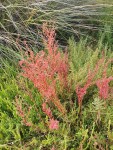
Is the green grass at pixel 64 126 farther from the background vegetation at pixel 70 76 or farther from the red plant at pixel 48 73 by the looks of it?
the red plant at pixel 48 73

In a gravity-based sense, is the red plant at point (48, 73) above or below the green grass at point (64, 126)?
above

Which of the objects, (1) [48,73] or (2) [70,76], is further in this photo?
(2) [70,76]

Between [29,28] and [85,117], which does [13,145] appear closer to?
[85,117]

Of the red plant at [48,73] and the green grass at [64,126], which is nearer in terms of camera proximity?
the red plant at [48,73]

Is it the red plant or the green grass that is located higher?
the red plant

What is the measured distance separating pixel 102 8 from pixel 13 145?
1527 millimetres

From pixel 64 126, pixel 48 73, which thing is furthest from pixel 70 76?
pixel 64 126

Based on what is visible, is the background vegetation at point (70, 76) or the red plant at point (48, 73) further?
the background vegetation at point (70, 76)

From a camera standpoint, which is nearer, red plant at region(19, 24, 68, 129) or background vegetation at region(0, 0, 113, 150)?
red plant at region(19, 24, 68, 129)

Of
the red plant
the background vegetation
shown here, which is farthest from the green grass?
the red plant

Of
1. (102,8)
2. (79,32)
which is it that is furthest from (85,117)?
(102,8)

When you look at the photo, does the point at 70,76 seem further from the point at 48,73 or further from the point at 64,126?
Answer: the point at 64,126

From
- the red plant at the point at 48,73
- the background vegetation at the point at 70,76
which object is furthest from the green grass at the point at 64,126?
the red plant at the point at 48,73

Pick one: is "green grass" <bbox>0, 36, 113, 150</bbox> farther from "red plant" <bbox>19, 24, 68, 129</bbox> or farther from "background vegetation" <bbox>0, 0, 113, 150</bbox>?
"red plant" <bbox>19, 24, 68, 129</bbox>
